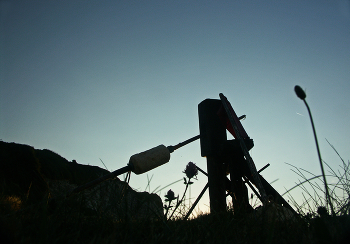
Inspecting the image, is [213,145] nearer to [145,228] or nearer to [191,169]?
[191,169]

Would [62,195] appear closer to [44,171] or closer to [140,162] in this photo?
[140,162]

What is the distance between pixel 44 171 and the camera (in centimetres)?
526

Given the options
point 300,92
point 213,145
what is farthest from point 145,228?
point 213,145

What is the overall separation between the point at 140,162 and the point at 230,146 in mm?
1306

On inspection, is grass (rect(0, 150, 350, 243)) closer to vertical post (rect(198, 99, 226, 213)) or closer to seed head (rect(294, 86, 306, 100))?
seed head (rect(294, 86, 306, 100))

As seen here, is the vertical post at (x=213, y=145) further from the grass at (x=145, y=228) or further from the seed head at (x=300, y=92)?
the seed head at (x=300, y=92)

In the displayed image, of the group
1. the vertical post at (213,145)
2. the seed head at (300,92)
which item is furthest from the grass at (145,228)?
the vertical post at (213,145)

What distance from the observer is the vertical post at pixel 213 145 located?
12.4 feet

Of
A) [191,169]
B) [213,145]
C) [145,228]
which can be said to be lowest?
[145,228]

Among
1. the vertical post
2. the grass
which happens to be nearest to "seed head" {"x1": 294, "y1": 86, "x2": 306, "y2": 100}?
the grass

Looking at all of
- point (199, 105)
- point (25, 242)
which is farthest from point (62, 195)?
point (199, 105)

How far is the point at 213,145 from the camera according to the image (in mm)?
3959

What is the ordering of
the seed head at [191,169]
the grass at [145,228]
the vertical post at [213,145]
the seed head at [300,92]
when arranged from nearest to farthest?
the seed head at [300,92], the grass at [145,228], the seed head at [191,169], the vertical post at [213,145]

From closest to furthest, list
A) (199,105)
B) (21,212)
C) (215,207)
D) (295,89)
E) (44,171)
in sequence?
(295,89), (21,212), (215,207), (199,105), (44,171)
